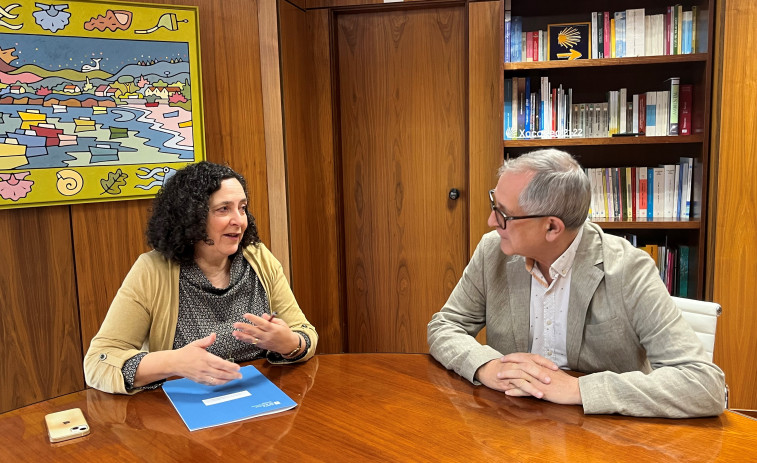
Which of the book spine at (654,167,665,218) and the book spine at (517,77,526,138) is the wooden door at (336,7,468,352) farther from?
the book spine at (654,167,665,218)

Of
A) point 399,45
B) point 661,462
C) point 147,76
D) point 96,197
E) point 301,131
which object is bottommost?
point 661,462

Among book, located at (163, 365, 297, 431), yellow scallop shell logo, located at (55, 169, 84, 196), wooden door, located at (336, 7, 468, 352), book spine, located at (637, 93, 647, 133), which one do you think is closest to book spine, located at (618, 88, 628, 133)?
book spine, located at (637, 93, 647, 133)

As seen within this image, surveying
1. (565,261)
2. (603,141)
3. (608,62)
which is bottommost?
(565,261)

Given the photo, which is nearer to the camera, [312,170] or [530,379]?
[530,379]

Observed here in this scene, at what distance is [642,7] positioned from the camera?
317cm

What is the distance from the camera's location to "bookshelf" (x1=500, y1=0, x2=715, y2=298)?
3.05 meters

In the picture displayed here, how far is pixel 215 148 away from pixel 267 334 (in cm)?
164

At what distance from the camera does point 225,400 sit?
1506 millimetres

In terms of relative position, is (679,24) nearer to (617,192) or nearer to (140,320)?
(617,192)

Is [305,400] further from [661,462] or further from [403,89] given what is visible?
[403,89]

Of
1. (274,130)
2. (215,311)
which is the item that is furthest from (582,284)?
(274,130)

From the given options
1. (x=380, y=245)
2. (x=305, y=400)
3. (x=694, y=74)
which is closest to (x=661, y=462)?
(x=305, y=400)

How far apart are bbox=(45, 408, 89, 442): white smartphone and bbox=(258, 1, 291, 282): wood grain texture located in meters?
2.03

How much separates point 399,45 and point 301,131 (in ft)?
2.61
